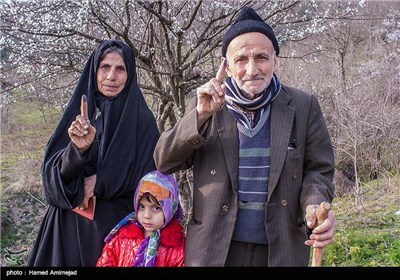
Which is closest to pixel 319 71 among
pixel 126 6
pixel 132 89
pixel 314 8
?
pixel 314 8

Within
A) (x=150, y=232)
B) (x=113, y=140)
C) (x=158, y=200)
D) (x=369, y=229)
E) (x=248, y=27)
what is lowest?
(x=369, y=229)

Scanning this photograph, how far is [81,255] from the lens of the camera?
2.37 m

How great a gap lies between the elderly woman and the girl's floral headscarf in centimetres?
14

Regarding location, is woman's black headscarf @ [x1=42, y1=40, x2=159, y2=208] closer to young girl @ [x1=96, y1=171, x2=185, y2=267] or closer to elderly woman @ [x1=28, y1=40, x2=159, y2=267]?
elderly woman @ [x1=28, y1=40, x2=159, y2=267]

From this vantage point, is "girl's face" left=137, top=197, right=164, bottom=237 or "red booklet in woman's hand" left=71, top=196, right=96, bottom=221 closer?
"girl's face" left=137, top=197, right=164, bottom=237

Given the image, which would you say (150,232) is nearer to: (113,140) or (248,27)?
(113,140)

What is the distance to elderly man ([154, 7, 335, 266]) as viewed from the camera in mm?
1916

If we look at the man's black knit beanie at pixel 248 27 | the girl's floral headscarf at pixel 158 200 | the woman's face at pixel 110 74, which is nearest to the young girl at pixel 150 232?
the girl's floral headscarf at pixel 158 200

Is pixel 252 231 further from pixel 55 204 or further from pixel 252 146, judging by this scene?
pixel 55 204

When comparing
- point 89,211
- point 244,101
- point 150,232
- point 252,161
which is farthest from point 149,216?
point 244,101

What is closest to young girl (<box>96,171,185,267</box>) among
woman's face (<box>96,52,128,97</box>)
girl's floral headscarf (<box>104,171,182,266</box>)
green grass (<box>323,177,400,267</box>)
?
girl's floral headscarf (<box>104,171,182,266</box>)

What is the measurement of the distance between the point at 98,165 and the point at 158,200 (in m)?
0.45

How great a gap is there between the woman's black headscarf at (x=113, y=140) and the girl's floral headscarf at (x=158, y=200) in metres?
0.16

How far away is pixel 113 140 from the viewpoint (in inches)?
96.4
